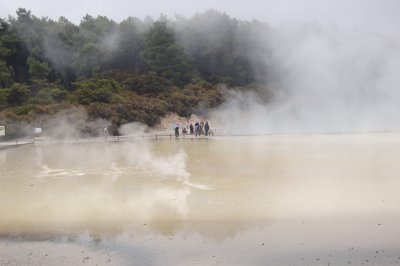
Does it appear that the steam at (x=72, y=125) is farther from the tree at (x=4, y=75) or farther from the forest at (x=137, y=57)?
the tree at (x=4, y=75)

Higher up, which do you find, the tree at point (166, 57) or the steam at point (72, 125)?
the tree at point (166, 57)

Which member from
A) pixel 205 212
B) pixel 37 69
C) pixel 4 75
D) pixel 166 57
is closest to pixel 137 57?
pixel 166 57

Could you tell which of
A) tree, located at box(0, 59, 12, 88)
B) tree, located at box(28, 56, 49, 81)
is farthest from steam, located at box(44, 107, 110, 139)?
tree, located at box(28, 56, 49, 81)

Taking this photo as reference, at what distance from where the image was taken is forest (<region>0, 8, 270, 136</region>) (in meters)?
40.3

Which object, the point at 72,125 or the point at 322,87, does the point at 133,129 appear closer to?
the point at 72,125

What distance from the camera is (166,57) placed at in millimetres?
45312

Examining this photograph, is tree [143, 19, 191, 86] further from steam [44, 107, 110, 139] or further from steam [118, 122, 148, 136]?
steam [44, 107, 110, 139]

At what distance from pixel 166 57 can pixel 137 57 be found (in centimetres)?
512

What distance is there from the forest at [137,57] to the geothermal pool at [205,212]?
78.7 ft

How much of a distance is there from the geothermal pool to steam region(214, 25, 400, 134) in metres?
19.0

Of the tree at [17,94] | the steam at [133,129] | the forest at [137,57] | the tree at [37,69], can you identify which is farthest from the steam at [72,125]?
the tree at [37,69]

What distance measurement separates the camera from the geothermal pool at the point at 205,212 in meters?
6.57

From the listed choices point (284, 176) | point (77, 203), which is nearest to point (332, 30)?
point (284, 176)

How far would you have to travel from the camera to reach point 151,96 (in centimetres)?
3900
